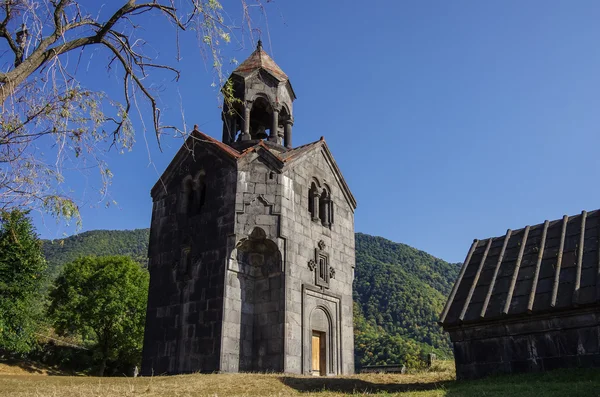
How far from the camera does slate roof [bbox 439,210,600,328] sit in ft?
27.9

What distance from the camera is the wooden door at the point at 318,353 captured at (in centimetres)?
1444

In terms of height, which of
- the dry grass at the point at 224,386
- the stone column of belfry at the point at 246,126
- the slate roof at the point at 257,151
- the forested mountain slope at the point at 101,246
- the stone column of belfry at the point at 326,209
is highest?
the forested mountain slope at the point at 101,246

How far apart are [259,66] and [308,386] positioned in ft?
37.1

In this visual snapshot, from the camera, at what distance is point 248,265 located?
14.2m

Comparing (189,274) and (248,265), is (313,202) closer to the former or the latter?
(248,265)

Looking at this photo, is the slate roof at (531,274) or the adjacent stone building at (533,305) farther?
the slate roof at (531,274)

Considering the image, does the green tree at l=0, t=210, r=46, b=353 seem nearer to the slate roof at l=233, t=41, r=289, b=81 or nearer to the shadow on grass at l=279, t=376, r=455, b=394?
the slate roof at l=233, t=41, r=289, b=81

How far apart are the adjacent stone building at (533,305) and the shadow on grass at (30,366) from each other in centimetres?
2547

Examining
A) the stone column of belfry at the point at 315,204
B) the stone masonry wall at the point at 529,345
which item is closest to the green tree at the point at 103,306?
the stone column of belfry at the point at 315,204

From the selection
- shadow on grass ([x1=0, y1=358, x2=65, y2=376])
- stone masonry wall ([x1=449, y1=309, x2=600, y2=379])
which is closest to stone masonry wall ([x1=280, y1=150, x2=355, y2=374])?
stone masonry wall ([x1=449, y1=309, x2=600, y2=379])

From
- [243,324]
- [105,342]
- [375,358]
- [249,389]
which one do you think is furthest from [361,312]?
[249,389]

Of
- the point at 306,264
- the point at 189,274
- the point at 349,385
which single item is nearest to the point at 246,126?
the point at 306,264

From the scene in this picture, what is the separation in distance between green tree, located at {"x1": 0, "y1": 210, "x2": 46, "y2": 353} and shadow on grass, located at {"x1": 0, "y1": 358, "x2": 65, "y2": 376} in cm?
435

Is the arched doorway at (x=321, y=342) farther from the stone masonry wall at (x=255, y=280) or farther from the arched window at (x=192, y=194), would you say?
the arched window at (x=192, y=194)
